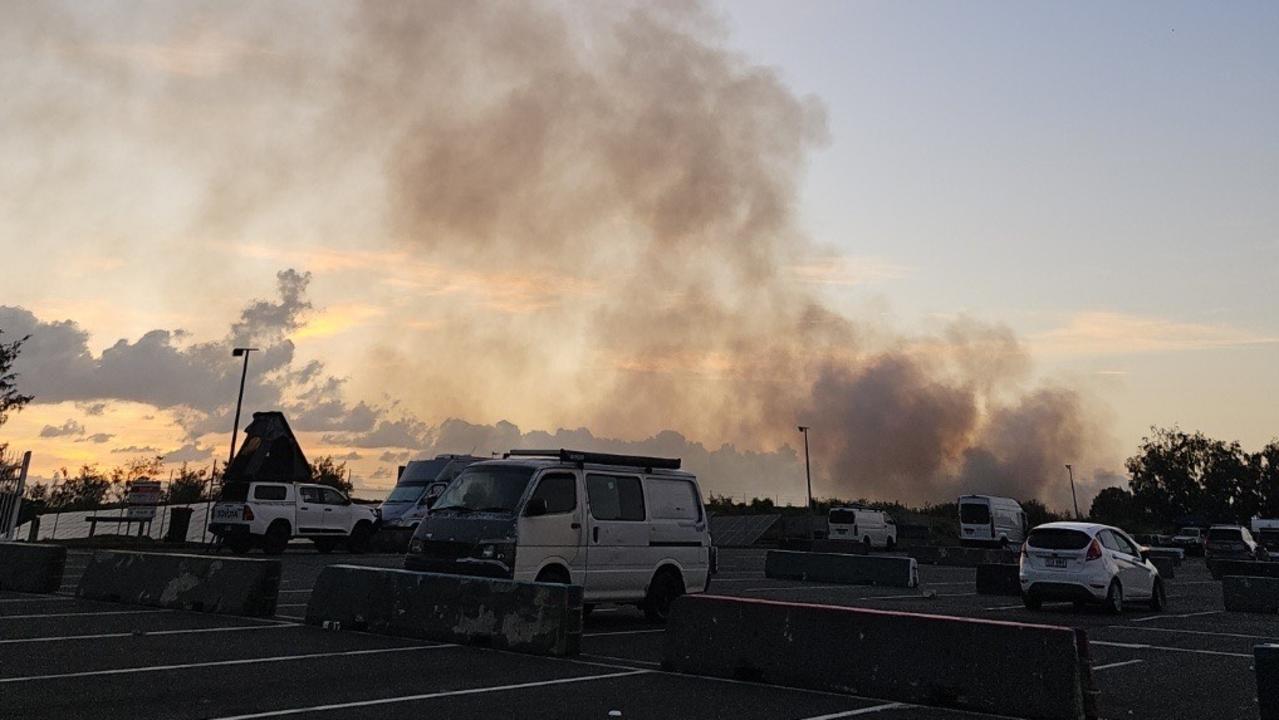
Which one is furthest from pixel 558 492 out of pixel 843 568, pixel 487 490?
pixel 843 568

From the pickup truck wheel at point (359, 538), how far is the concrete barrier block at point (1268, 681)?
88.8 ft

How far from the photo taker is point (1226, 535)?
47.8 metres

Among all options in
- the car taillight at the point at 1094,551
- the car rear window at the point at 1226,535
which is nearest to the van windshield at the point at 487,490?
Result: the car taillight at the point at 1094,551

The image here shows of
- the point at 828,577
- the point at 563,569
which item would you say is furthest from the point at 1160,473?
the point at 563,569

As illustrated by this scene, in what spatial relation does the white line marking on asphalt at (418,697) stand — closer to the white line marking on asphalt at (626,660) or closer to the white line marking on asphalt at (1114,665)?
the white line marking on asphalt at (626,660)

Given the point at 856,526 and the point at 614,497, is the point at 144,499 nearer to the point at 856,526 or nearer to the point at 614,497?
the point at 614,497

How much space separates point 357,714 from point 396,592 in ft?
14.6

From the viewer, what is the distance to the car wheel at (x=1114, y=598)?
55.9 feet

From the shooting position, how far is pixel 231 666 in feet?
28.3

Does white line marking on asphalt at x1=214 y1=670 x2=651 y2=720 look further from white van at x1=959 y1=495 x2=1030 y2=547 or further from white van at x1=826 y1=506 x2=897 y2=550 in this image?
white van at x1=959 y1=495 x2=1030 y2=547

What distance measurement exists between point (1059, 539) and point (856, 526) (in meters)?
30.9

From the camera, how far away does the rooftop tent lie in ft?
106

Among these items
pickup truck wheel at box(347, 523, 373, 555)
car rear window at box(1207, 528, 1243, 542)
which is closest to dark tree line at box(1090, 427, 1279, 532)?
car rear window at box(1207, 528, 1243, 542)

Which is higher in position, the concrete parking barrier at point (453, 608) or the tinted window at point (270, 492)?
the tinted window at point (270, 492)
